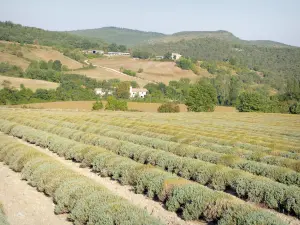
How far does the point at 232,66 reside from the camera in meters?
177

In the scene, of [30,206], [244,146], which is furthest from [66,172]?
[244,146]

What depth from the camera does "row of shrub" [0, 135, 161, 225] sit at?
8227mm

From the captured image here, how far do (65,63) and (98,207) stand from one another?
142316 millimetres

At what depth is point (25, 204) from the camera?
37.2 ft

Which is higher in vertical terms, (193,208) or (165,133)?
(193,208)

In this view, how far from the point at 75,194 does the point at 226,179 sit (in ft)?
18.1

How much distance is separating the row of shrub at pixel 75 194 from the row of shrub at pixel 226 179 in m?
4.28

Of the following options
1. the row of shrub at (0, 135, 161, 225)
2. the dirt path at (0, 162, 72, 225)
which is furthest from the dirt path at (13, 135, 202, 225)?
the dirt path at (0, 162, 72, 225)

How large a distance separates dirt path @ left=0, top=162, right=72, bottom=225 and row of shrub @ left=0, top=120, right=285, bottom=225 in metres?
0.61

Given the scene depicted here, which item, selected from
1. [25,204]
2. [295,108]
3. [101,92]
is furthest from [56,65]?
[25,204]

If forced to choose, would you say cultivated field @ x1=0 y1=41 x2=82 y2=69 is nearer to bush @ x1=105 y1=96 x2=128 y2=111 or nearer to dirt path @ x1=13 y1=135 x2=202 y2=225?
bush @ x1=105 y1=96 x2=128 y2=111

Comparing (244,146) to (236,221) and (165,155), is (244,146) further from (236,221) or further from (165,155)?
(236,221)

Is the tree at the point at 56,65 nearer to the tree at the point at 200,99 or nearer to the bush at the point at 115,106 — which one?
the bush at the point at 115,106

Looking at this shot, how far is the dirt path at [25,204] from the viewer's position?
10012mm
